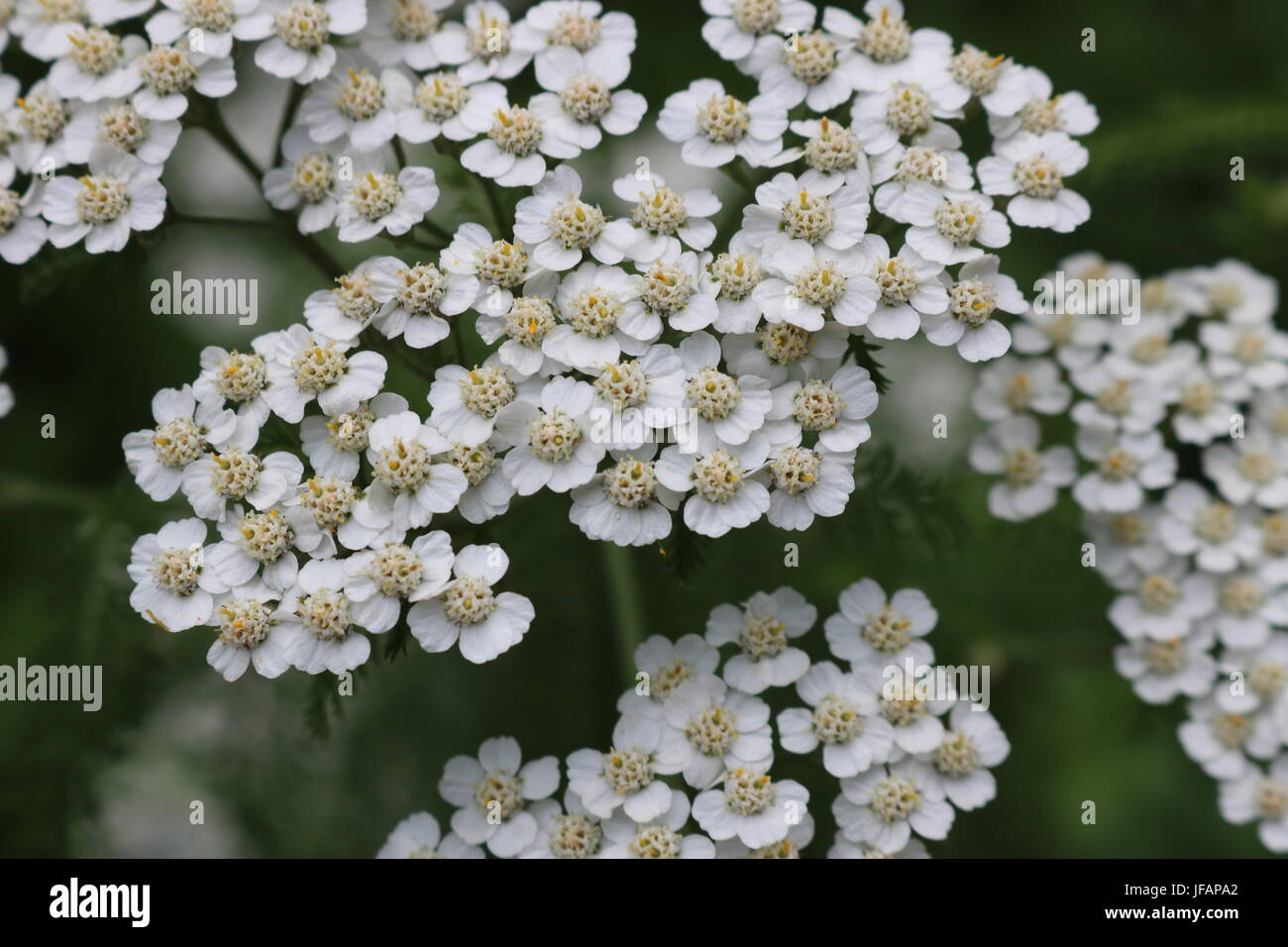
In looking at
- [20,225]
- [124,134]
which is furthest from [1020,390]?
[20,225]

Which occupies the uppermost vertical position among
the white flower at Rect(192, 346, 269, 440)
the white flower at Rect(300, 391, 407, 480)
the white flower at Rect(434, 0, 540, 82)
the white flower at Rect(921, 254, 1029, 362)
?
the white flower at Rect(434, 0, 540, 82)

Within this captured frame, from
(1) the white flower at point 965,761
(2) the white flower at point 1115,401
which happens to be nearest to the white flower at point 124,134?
(1) the white flower at point 965,761

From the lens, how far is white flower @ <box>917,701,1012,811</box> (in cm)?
339

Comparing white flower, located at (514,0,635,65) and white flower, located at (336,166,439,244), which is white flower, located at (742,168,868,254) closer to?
white flower, located at (514,0,635,65)

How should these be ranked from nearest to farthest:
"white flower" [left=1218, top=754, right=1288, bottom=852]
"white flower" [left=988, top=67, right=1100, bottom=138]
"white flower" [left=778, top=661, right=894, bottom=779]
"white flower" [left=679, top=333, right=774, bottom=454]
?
"white flower" [left=679, top=333, right=774, bottom=454] < "white flower" [left=778, top=661, right=894, bottom=779] < "white flower" [left=988, top=67, right=1100, bottom=138] < "white flower" [left=1218, top=754, right=1288, bottom=852]

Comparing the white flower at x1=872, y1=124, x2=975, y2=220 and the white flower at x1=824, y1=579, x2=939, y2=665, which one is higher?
the white flower at x1=872, y1=124, x2=975, y2=220

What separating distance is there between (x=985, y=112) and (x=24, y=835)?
422 centimetres

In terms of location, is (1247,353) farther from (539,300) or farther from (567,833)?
(567,833)

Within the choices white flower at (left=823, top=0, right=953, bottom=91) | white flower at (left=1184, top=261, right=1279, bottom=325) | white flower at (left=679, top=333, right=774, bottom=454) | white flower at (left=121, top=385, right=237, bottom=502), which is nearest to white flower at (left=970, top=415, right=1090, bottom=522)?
white flower at (left=1184, top=261, right=1279, bottom=325)

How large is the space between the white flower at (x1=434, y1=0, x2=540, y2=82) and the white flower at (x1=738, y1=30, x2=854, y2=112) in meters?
0.74

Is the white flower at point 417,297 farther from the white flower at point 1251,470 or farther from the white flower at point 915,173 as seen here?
the white flower at point 1251,470

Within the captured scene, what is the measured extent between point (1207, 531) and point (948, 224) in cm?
171

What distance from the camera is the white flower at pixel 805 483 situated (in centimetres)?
313
